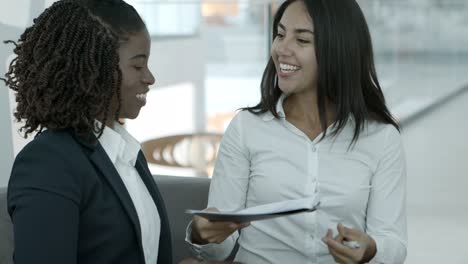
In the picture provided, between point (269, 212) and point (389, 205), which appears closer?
point (269, 212)

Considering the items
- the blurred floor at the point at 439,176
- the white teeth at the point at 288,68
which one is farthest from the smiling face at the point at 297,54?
the blurred floor at the point at 439,176

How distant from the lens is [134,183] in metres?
1.64

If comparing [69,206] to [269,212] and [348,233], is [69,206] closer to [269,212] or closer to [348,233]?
[269,212]

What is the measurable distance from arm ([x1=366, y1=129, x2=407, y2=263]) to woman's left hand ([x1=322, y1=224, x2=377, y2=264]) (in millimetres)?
125

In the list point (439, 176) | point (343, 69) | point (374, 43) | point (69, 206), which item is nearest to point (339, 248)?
point (343, 69)

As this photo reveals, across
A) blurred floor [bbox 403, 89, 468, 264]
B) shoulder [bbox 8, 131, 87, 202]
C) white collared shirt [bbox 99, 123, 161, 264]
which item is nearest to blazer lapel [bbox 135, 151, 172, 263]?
white collared shirt [bbox 99, 123, 161, 264]

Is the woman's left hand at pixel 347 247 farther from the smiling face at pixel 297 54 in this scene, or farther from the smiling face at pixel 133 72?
the smiling face at pixel 133 72

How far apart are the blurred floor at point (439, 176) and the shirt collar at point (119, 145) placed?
257cm

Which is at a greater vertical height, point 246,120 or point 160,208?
point 246,120

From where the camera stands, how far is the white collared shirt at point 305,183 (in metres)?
1.89

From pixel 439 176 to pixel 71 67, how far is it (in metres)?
3.28

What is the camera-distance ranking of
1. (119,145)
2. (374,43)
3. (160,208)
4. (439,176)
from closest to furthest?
(119,145) → (160,208) → (374,43) → (439,176)

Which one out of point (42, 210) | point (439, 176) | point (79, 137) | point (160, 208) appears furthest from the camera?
point (439, 176)

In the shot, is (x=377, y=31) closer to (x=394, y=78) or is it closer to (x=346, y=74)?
(x=394, y=78)
